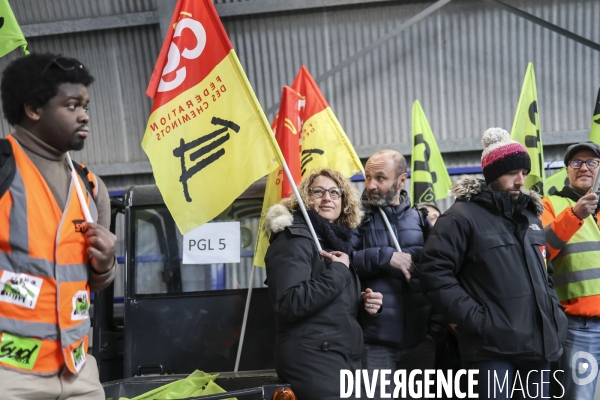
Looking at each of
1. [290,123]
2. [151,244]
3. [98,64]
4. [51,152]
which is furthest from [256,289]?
[98,64]

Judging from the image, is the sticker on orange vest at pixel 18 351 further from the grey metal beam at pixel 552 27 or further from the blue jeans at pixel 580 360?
the grey metal beam at pixel 552 27

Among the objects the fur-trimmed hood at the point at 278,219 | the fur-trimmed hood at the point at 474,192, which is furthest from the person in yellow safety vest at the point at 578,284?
the fur-trimmed hood at the point at 278,219

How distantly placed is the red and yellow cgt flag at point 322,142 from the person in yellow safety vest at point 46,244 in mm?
3428

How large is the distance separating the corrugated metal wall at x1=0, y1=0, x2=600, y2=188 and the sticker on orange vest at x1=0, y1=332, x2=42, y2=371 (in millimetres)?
8440

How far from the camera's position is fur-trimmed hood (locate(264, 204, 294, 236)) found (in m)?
4.03

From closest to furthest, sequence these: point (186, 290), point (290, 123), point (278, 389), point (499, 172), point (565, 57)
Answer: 1. point (278, 389)
2. point (499, 172)
3. point (186, 290)
4. point (290, 123)
5. point (565, 57)

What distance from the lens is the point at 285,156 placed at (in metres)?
5.55

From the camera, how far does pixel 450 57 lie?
10391mm

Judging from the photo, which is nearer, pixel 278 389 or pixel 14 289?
pixel 14 289

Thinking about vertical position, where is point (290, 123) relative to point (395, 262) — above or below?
above

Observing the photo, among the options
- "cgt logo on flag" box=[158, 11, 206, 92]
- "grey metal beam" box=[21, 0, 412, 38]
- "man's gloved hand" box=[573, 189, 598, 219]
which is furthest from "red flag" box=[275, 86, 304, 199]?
"grey metal beam" box=[21, 0, 412, 38]

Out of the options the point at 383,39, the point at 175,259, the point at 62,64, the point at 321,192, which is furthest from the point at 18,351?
the point at 383,39

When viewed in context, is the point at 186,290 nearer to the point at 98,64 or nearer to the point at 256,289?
the point at 256,289

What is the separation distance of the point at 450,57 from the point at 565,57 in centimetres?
151
